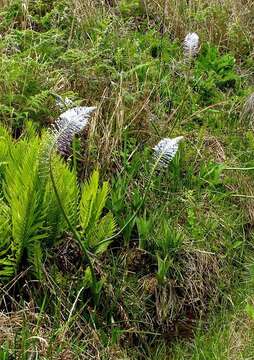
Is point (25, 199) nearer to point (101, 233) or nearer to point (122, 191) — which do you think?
point (101, 233)

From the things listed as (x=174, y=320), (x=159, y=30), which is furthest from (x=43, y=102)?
(x=159, y=30)

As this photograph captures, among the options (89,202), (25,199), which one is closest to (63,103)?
(89,202)

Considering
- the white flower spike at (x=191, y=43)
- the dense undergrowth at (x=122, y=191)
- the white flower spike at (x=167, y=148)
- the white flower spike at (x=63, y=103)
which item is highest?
the white flower spike at (x=191, y=43)

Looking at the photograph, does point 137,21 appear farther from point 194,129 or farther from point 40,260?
point 40,260

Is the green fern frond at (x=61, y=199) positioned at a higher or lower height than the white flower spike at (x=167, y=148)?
lower

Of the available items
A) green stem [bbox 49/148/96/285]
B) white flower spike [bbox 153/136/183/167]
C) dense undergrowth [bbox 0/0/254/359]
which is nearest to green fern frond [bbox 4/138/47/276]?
dense undergrowth [bbox 0/0/254/359]

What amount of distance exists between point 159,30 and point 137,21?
0.19 metres

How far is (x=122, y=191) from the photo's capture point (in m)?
3.51

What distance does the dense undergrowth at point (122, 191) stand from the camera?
Answer: 2.93 meters

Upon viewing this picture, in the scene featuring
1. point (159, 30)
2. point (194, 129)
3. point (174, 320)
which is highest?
point (159, 30)

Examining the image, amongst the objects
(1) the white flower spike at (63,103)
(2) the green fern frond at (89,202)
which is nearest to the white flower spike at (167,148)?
(2) the green fern frond at (89,202)

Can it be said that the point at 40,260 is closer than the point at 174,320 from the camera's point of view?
Yes

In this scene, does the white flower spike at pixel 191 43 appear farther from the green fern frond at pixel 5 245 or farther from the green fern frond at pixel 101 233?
the green fern frond at pixel 5 245

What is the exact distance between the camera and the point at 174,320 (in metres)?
3.38
